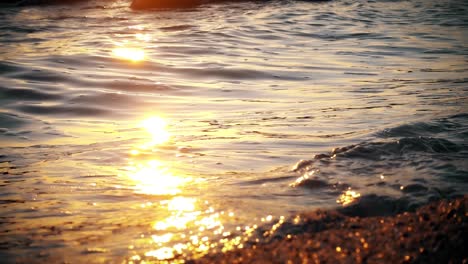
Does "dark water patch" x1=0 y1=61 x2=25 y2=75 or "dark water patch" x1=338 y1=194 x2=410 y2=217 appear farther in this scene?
"dark water patch" x1=0 y1=61 x2=25 y2=75

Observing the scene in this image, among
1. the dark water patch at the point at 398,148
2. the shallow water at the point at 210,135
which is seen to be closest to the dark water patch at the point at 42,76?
the shallow water at the point at 210,135

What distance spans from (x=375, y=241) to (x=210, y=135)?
6.46ft

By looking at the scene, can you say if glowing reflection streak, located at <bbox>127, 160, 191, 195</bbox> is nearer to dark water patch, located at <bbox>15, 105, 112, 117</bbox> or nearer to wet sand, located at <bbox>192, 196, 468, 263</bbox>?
wet sand, located at <bbox>192, 196, 468, 263</bbox>

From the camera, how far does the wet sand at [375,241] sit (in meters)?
1.50

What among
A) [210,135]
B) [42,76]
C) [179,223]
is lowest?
[42,76]

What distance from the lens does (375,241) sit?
5.25ft

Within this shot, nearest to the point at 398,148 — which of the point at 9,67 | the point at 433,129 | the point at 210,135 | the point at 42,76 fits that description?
the point at 433,129

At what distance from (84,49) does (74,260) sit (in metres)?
5.83

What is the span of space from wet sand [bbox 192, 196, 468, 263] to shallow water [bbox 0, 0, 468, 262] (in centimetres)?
10

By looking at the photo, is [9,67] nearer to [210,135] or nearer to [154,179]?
[210,135]

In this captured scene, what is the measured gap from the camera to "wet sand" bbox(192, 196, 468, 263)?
150 cm

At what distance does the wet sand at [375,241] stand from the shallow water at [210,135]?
104mm

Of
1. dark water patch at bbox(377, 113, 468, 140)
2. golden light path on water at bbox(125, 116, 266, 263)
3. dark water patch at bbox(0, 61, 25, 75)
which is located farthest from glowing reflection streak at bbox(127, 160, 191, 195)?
dark water patch at bbox(0, 61, 25, 75)

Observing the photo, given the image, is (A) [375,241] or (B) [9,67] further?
(B) [9,67]
